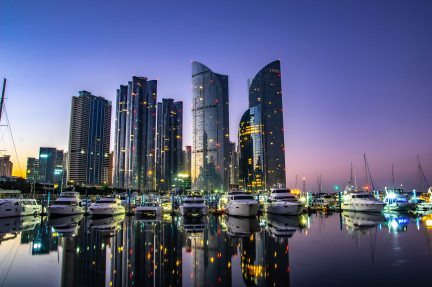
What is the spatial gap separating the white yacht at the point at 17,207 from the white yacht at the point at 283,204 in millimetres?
36571

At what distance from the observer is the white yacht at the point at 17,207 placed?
39.0 metres

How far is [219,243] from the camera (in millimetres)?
19984

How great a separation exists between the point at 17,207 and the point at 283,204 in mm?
37353

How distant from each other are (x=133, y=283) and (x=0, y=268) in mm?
7076

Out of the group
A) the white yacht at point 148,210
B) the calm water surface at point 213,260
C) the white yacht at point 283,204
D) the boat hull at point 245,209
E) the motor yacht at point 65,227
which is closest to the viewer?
the calm water surface at point 213,260

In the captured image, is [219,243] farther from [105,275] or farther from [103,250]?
[105,275]

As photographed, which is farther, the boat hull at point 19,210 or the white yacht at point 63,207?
the white yacht at point 63,207

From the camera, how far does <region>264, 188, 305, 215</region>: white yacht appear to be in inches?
1688

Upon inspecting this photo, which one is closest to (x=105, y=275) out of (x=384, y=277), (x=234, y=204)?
(x=384, y=277)

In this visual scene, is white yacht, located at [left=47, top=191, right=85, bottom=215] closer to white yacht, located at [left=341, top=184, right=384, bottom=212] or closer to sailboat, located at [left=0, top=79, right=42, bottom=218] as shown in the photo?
sailboat, located at [left=0, top=79, right=42, bottom=218]

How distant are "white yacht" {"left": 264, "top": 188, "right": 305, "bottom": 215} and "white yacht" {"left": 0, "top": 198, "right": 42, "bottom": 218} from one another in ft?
120

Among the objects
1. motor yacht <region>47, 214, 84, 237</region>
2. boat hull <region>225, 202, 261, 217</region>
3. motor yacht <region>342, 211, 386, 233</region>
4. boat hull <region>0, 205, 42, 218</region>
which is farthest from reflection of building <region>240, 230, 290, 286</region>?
boat hull <region>0, 205, 42, 218</region>

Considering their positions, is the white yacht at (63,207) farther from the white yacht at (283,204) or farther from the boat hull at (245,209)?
the white yacht at (283,204)

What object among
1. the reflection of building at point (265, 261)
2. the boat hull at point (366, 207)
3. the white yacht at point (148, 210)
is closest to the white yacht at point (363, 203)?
the boat hull at point (366, 207)
